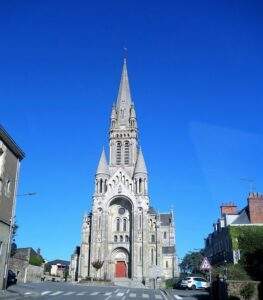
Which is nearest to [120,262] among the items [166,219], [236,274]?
[166,219]

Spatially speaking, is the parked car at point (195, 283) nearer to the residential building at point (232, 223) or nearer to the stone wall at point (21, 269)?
the residential building at point (232, 223)

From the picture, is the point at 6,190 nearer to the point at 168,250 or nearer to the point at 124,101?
the point at 124,101

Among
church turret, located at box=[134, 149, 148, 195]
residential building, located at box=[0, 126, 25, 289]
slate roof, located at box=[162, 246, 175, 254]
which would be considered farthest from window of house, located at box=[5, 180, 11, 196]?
slate roof, located at box=[162, 246, 175, 254]

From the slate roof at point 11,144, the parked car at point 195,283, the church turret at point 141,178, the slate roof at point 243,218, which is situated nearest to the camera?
the slate roof at point 11,144

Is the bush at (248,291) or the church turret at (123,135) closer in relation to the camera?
the bush at (248,291)

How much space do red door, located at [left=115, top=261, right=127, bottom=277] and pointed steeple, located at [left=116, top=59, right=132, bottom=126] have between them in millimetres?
26499

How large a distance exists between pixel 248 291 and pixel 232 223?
103ft

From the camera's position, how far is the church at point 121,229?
6272 centimetres

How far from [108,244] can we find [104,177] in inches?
444

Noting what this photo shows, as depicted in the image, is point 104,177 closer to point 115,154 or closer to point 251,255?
point 115,154

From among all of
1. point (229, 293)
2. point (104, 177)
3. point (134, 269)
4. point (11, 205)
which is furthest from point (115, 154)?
point (229, 293)

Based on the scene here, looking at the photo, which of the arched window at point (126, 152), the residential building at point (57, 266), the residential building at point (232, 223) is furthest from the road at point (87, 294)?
the residential building at point (57, 266)

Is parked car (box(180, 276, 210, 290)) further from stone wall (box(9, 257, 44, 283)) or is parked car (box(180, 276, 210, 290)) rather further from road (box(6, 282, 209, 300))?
stone wall (box(9, 257, 44, 283))

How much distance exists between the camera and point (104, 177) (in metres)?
69.3
